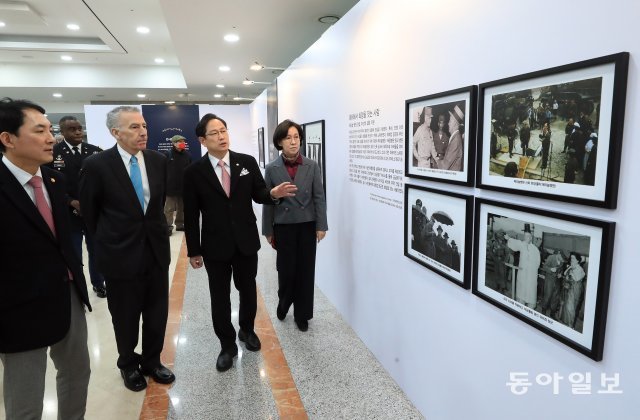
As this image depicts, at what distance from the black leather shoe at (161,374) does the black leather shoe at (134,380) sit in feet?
0.21

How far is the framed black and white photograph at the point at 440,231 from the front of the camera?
5.82ft

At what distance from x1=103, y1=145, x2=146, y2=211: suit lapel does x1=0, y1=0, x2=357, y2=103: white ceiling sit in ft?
9.19

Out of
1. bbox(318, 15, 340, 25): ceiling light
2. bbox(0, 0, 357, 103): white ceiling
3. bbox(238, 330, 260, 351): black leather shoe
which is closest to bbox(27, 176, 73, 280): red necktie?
bbox(238, 330, 260, 351): black leather shoe

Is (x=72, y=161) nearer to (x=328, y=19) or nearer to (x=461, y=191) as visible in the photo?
(x=328, y=19)

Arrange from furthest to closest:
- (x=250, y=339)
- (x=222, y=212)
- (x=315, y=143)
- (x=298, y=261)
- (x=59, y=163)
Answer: (x=315, y=143)
(x=59, y=163)
(x=298, y=261)
(x=250, y=339)
(x=222, y=212)

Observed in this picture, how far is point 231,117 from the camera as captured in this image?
10.4 metres

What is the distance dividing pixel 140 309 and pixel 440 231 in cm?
188

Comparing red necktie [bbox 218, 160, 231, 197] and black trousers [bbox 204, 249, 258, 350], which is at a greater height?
red necktie [bbox 218, 160, 231, 197]

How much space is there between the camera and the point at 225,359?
109 inches

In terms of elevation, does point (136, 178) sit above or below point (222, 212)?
above

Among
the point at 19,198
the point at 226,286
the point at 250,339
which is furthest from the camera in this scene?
the point at 250,339

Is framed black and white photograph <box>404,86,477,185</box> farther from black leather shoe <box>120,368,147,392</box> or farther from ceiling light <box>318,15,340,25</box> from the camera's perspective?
ceiling light <box>318,15,340,25</box>

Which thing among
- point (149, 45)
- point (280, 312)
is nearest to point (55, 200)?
point (280, 312)

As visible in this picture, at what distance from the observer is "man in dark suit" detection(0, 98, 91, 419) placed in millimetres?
1542
